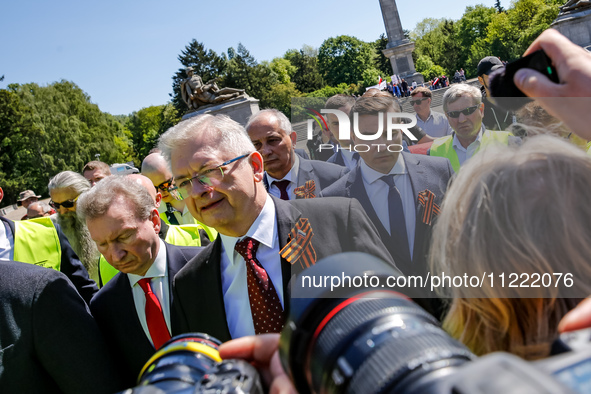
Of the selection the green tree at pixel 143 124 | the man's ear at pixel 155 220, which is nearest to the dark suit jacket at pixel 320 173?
the man's ear at pixel 155 220

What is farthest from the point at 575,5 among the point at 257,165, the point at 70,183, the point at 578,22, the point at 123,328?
the point at 123,328

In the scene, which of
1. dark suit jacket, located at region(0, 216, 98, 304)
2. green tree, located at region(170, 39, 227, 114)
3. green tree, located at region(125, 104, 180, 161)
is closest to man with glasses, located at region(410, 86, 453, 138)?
dark suit jacket, located at region(0, 216, 98, 304)

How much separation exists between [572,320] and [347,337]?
37cm

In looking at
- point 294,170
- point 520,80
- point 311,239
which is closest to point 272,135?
point 294,170

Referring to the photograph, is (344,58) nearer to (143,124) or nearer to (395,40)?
(143,124)

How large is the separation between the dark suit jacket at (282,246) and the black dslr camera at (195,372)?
0.90m

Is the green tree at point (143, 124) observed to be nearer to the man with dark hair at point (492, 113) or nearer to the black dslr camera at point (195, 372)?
the man with dark hair at point (492, 113)

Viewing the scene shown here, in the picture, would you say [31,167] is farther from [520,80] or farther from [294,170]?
[520,80]

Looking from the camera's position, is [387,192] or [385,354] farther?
[387,192]

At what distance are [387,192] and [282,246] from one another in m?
0.77

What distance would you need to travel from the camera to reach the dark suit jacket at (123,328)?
2293 mm

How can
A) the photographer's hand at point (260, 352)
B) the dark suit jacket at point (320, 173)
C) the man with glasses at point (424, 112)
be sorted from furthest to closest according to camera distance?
the man with glasses at point (424, 112), the dark suit jacket at point (320, 173), the photographer's hand at point (260, 352)

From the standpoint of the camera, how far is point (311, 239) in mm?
2102

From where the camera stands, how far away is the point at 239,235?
7.13ft
